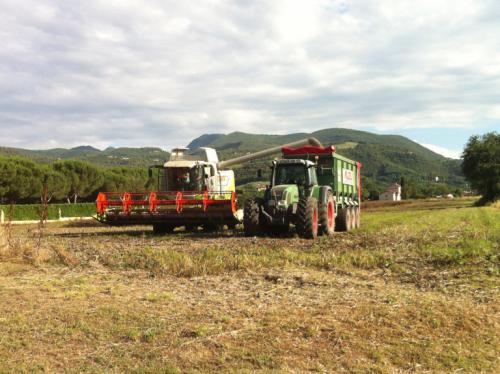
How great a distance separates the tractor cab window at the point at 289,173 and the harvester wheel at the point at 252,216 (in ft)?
3.82

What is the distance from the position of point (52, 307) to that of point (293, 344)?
3416 millimetres

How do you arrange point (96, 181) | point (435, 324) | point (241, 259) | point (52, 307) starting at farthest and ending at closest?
point (96, 181) < point (241, 259) < point (52, 307) < point (435, 324)

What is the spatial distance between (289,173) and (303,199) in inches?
64.4

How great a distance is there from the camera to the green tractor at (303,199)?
15.4 m

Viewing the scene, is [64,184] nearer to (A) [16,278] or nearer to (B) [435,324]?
(A) [16,278]

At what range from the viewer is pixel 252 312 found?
6.40 m

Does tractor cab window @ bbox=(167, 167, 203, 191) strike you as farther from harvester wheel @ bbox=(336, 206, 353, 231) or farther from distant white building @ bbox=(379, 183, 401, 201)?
distant white building @ bbox=(379, 183, 401, 201)

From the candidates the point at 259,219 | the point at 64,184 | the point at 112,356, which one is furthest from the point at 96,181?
the point at 112,356

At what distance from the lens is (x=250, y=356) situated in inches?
198

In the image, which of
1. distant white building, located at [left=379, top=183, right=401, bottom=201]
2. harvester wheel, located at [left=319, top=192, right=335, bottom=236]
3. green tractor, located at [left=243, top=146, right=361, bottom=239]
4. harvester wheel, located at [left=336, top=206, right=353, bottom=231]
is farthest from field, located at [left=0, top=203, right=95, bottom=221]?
distant white building, located at [left=379, top=183, right=401, bottom=201]

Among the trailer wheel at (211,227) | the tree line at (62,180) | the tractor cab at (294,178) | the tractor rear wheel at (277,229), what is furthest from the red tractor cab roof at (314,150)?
the tree line at (62,180)

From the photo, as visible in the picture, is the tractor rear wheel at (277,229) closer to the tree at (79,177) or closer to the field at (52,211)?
the field at (52,211)

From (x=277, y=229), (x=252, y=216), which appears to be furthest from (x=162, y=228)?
A: (x=252, y=216)

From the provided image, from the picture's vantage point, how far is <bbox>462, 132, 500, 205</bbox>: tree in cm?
5584
